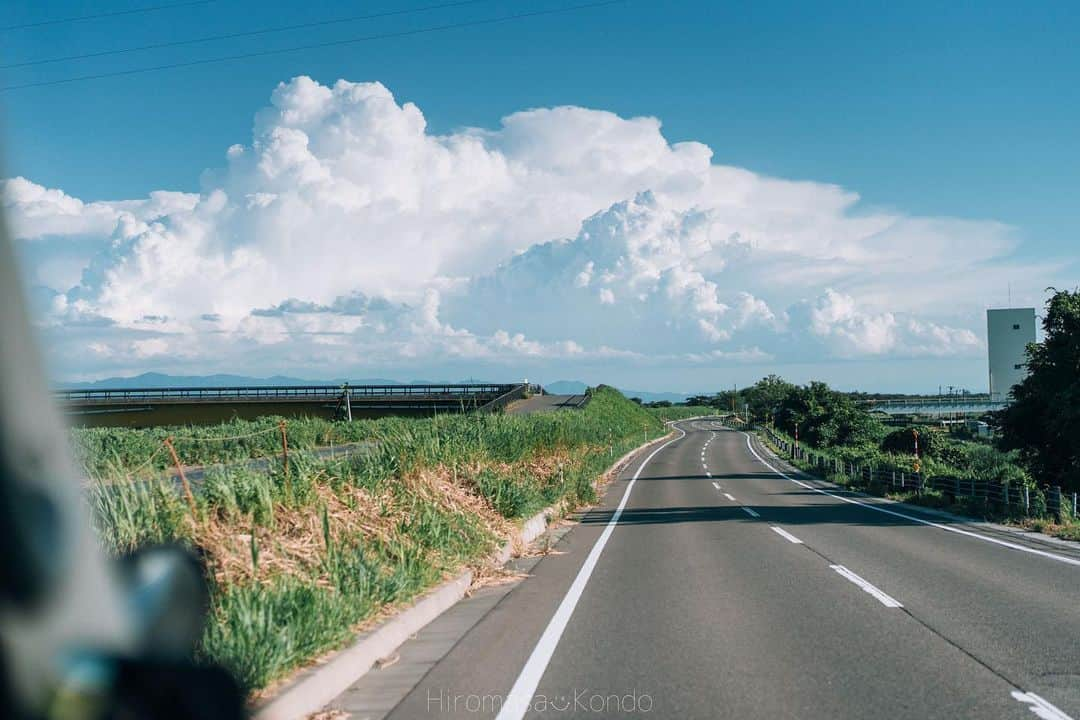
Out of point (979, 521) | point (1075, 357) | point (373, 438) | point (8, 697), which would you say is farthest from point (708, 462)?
point (8, 697)

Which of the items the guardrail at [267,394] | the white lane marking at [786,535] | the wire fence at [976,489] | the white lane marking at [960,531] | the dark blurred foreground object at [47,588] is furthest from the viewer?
the guardrail at [267,394]

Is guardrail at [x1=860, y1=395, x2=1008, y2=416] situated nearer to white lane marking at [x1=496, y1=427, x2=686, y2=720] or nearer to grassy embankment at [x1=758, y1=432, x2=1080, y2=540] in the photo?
grassy embankment at [x1=758, y1=432, x2=1080, y2=540]

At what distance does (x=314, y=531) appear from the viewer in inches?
345

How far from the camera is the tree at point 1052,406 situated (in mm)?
23797

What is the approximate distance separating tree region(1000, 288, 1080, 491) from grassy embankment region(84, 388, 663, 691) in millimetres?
16547

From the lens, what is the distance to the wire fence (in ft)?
59.2

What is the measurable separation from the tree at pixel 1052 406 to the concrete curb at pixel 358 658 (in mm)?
20113

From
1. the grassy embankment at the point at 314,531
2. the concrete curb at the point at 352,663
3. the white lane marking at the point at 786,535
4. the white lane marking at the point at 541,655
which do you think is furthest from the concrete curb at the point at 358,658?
the white lane marking at the point at 786,535

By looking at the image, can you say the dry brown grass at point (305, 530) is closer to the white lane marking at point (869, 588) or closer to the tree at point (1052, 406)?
the white lane marking at point (869, 588)

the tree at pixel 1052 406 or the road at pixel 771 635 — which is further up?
the tree at pixel 1052 406

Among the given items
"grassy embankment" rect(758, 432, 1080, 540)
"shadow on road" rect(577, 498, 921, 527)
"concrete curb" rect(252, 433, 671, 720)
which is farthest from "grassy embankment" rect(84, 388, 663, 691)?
"grassy embankment" rect(758, 432, 1080, 540)

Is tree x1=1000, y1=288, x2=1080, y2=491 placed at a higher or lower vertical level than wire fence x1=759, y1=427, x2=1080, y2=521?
higher

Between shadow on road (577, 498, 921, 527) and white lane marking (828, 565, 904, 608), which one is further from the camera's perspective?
shadow on road (577, 498, 921, 527)

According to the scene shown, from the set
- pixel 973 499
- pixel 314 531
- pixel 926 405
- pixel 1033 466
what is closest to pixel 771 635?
pixel 314 531
